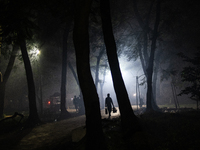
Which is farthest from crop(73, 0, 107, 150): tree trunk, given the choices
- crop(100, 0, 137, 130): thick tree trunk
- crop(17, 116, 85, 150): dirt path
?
crop(17, 116, 85, 150): dirt path

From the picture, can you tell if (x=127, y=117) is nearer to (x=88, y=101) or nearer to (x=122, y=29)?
(x=88, y=101)

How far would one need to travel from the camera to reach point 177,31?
1596 cm

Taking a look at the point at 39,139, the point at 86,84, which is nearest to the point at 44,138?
the point at 39,139

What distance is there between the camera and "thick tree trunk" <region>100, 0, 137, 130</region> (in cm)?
535

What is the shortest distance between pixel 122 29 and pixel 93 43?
4.97 metres

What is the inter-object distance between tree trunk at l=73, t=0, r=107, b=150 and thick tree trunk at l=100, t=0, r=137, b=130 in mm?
1739

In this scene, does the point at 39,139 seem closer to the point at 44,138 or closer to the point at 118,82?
the point at 44,138

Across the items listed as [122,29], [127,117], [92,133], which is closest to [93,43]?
[122,29]

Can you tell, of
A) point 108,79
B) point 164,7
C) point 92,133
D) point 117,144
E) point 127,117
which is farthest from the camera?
point 108,79

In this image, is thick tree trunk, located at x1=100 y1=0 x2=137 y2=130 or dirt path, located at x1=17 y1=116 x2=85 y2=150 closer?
thick tree trunk, located at x1=100 y1=0 x2=137 y2=130

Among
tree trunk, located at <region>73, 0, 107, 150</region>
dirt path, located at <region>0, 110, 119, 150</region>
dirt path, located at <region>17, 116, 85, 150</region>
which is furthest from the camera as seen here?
dirt path, located at <region>17, 116, 85, 150</region>

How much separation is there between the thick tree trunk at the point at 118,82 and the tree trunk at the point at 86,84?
1.74 meters

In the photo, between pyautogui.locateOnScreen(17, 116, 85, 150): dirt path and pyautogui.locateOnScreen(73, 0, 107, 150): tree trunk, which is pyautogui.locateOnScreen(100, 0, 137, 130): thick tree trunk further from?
pyautogui.locateOnScreen(17, 116, 85, 150): dirt path

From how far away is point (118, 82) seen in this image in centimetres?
577
